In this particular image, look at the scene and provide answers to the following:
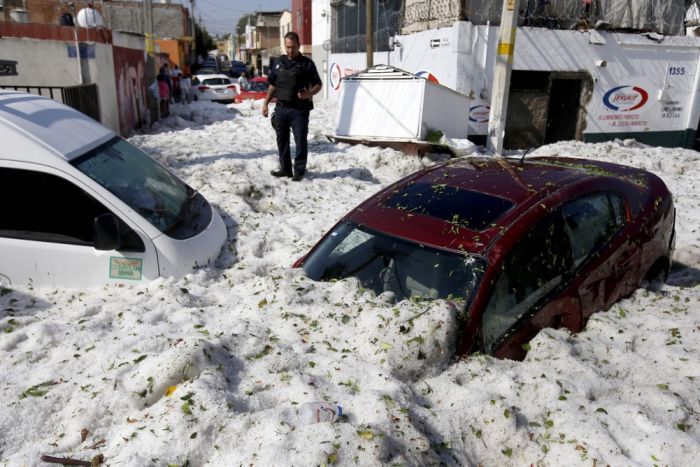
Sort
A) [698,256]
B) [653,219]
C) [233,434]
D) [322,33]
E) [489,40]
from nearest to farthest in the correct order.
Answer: [233,434], [653,219], [698,256], [489,40], [322,33]

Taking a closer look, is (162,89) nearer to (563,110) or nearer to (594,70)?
(563,110)

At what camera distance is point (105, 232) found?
12.6 ft

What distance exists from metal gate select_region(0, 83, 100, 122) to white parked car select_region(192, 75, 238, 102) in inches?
536

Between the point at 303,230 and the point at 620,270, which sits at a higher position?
the point at 620,270

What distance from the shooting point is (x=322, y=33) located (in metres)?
26.5

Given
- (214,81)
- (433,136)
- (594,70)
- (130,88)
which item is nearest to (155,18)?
(214,81)

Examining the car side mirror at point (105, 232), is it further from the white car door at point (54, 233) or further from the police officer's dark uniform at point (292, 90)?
the police officer's dark uniform at point (292, 90)

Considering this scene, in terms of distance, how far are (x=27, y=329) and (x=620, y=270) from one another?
412cm

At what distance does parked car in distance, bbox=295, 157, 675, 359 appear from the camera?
3.25m

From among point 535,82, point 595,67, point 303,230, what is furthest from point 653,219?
point 595,67

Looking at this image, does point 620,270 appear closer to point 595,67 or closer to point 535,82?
point 535,82

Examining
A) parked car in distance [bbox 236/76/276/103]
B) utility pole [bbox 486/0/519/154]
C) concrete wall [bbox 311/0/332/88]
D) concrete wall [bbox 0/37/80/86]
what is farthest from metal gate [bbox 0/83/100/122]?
concrete wall [bbox 311/0/332/88]

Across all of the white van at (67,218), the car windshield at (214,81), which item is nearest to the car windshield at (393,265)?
the white van at (67,218)

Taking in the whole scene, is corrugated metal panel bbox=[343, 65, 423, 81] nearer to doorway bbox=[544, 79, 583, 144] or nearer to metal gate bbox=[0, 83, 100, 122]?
metal gate bbox=[0, 83, 100, 122]
